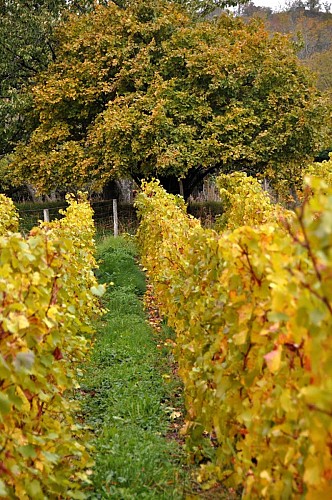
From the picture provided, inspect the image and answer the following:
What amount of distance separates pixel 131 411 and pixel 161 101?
1367cm

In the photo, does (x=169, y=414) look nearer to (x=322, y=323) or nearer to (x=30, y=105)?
(x=322, y=323)

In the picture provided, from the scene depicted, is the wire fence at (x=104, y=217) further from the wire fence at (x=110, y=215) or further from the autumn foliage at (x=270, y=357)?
the autumn foliage at (x=270, y=357)

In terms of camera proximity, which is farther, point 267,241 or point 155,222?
point 155,222

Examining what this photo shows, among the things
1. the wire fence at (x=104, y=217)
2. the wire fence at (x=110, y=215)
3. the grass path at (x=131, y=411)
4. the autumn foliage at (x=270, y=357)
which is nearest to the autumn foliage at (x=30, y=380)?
the grass path at (x=131, y=411)

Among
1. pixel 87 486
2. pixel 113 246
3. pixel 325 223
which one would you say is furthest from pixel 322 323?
pixel 113 246

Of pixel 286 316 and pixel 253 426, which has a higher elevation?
pixel 286 316

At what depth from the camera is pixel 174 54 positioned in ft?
61.2

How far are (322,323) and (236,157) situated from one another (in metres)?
16.4

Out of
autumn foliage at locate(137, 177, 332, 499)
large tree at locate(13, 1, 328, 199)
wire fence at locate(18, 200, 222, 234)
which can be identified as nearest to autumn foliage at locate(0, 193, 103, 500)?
autumn foliage at locate(137, 177, 332, 499)

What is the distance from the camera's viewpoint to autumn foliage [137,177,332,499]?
1.74 m

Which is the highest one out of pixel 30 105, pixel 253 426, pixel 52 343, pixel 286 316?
pixel 30 105

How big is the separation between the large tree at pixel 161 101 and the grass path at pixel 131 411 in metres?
9.55

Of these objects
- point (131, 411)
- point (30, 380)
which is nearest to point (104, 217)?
point (131, 411)

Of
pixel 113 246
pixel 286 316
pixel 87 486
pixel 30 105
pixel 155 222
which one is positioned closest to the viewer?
pixel 286 316
